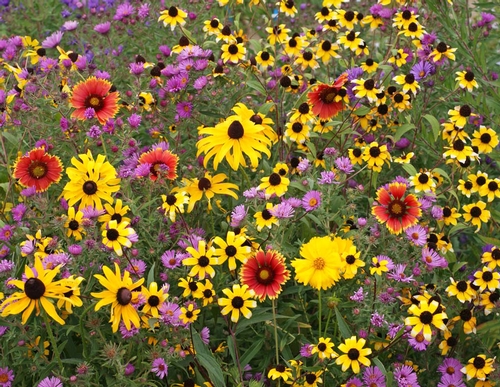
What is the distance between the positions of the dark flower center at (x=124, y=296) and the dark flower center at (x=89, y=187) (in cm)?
38

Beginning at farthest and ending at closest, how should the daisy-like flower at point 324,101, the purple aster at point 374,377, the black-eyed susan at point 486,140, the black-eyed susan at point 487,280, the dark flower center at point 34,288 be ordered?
the black-eyed susan at point 486,140, the daisy-like flower at point 324,101, the black-eyed susan at point 487,280, the purple aster at point 374,377, the dark flower center at point 34,288

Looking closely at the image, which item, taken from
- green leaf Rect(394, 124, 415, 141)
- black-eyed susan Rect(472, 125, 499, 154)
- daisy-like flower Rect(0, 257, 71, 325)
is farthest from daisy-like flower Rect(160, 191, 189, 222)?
black-eyed susan Rect(472, 125, 499, 154)

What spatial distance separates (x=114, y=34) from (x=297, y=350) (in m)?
2.17

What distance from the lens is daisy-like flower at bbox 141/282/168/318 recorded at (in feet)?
5.07

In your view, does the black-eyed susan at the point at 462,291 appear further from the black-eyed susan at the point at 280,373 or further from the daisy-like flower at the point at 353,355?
the black-eyed susan at the point at 280,373

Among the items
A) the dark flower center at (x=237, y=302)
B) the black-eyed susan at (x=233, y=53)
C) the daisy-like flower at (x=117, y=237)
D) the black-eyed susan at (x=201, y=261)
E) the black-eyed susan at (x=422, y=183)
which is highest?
the black-eyed susan at (x=422, y=183)

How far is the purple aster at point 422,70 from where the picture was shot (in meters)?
2.45

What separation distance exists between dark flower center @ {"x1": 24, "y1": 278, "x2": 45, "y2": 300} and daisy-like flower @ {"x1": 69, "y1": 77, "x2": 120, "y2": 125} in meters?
0.73

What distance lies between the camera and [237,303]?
62.9 inches

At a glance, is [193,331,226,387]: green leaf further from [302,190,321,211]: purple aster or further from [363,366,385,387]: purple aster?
[302,190,321,211]: purple aster

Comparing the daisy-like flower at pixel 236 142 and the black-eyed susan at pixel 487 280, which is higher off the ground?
the black-eyed susan at pixel 487 280

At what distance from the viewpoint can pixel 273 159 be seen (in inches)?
95.1

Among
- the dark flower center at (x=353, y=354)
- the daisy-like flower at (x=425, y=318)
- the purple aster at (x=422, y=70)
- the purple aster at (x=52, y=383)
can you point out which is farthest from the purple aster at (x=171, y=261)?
the purple aster at (x=422, y=70)

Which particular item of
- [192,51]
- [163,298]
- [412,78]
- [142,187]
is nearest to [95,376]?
[163,298]
